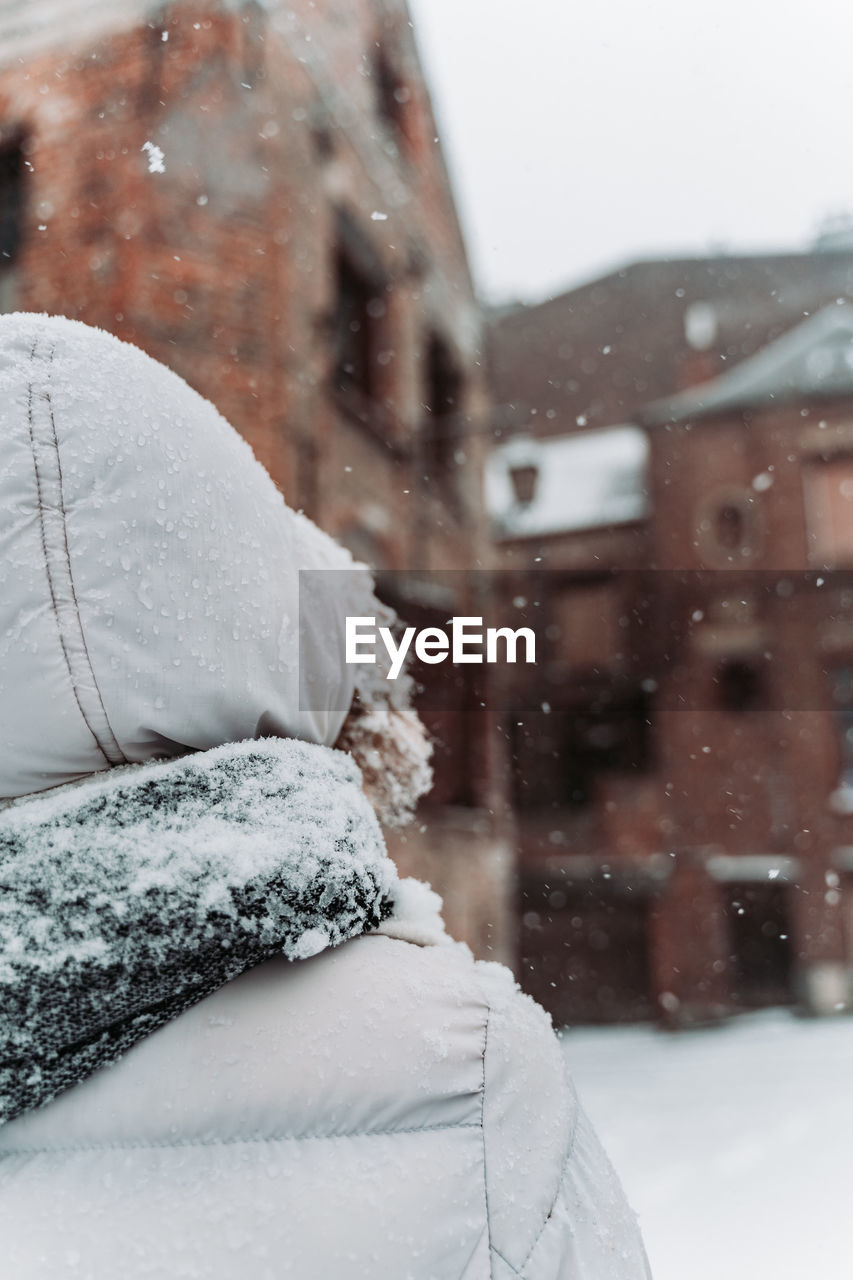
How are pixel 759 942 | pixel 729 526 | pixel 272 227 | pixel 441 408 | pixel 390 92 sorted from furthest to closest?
pixel 729 526 < pixel 759 942 < pixel 441 408 < pixel 390 92 < pixel 272 227

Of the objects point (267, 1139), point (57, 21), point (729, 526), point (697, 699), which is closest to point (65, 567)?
point (267, 1139)

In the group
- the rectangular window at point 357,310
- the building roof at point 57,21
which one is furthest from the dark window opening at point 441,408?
the building roof at point 57,21

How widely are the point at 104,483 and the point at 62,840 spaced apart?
0.24m

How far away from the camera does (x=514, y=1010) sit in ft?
2.33

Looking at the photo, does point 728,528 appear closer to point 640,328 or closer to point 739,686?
point 739,686

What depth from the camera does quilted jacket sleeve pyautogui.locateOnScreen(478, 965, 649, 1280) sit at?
2.13 feet

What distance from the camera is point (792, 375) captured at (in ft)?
43.8

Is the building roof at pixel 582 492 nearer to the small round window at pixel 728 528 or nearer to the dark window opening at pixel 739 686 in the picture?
the small round window at pixel 728 528

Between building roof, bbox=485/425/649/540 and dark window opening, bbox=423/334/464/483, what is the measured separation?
13.6 ft

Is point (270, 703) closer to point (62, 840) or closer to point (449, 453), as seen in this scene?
point (62, 840)

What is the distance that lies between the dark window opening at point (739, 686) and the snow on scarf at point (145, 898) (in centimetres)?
1275

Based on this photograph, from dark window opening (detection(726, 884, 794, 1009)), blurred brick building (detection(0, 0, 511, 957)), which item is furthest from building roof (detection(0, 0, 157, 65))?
dark window opening (detection(726, 884, 794, 1009))

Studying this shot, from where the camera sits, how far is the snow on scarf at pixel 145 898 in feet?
2.02

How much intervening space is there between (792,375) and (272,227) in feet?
31.9
